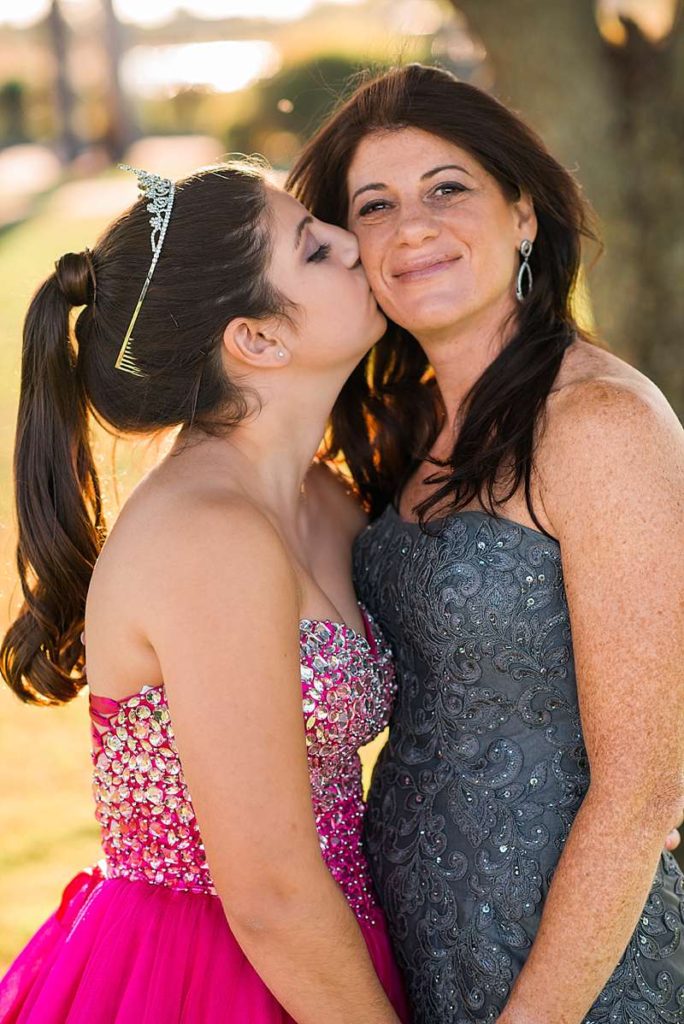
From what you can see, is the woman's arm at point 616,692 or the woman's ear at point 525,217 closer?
the woman's arm at point 616,692

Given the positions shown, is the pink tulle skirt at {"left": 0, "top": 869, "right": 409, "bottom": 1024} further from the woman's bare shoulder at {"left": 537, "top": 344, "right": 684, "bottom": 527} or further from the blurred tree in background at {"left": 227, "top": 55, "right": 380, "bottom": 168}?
the blurred tree in background at {"left": 227, "top": 55, "right": 380, "bottom": 168}

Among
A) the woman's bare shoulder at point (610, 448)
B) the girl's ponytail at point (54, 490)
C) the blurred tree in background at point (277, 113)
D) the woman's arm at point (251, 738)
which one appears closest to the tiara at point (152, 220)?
the girl's ponytail at point (54, 490)

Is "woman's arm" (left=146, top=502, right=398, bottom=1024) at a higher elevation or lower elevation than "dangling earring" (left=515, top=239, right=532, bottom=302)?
lower

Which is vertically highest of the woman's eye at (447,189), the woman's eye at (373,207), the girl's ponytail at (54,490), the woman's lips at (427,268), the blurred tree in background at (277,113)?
the woman's eye at (447,189)

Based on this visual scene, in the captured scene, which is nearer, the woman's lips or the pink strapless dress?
the pink strapless dress

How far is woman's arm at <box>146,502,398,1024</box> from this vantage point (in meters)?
2.18

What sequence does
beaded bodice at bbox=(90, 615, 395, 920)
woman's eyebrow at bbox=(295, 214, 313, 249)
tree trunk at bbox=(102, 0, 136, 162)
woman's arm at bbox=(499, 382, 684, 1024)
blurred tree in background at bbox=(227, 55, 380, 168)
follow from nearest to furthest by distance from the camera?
1. woman's arm at bbox=(499, 382, 684, 1024)
2. beaded bodice at bbox=(90, 615, 395, 920)
3. woman's eyebrow at bbox=(295, 214, 313, 249)
4. blurred tree in background at bbox=(227, 55, 380, 168)
5. tree trunk at bbox=(102, 0, 136, 162)

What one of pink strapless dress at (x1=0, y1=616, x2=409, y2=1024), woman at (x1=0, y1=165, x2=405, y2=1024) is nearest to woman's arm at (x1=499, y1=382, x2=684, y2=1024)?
woman at (x1=0, y1=165, x2=405, y2=1024)

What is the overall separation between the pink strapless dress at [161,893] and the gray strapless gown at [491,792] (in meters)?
0.14

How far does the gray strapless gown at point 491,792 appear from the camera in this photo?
2535 mm

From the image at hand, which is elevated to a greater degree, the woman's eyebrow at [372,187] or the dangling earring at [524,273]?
the woman's eyebrow at [372,187]

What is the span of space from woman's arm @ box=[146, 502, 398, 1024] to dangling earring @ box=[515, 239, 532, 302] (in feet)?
3.59

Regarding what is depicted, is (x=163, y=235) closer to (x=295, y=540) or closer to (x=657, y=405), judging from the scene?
(x=295, y=540)

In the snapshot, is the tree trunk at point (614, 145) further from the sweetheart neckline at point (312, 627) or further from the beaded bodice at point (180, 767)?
the beaded bodice at point (180, 767)
